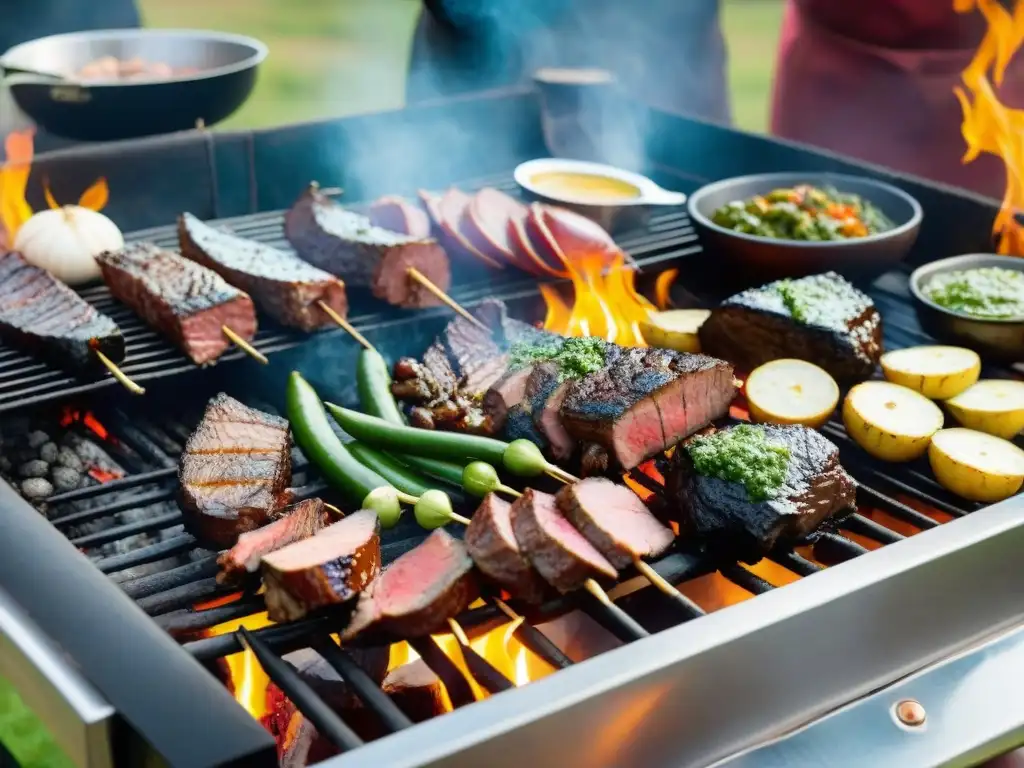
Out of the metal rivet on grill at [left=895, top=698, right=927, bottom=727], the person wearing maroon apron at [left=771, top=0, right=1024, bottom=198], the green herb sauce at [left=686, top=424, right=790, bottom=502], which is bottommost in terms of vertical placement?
the metal rivet on grill at [left=895, top=698, right=927, bottom=727]

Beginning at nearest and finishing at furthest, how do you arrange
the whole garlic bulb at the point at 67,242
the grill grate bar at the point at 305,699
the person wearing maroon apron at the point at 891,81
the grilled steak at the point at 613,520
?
the grill grate bar at the point at 305,699 < the grilled steak at the point at 613,520 < the whole garlic bulb at the point at 67,242 < the person wearing maroon apron at the point at 891,81

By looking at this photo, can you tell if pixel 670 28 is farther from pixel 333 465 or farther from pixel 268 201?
pixel 333 465

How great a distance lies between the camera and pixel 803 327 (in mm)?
3615

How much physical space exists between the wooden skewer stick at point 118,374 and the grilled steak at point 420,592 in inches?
47.8

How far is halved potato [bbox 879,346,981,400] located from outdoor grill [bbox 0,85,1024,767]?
1.01 ft

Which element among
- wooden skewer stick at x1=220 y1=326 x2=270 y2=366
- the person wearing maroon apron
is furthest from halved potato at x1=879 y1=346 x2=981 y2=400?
the person wearing maroon apron

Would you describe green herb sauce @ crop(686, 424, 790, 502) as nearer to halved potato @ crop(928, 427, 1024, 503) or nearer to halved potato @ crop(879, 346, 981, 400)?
halved potato @ crop(928, 427, 1024, 503)

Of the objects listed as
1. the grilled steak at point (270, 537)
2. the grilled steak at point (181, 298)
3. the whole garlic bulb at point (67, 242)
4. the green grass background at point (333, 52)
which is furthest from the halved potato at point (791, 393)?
the green grass background at point (333, 52)

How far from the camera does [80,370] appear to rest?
352 cm

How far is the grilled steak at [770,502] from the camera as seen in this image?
108 inches

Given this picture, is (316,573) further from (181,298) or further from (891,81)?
(891,81)

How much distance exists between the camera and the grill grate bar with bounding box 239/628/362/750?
2.09m

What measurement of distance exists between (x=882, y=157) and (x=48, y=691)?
5.59m

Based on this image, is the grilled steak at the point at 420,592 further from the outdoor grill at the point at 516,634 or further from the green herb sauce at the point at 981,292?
the green herb sauce at the point at 981,292
